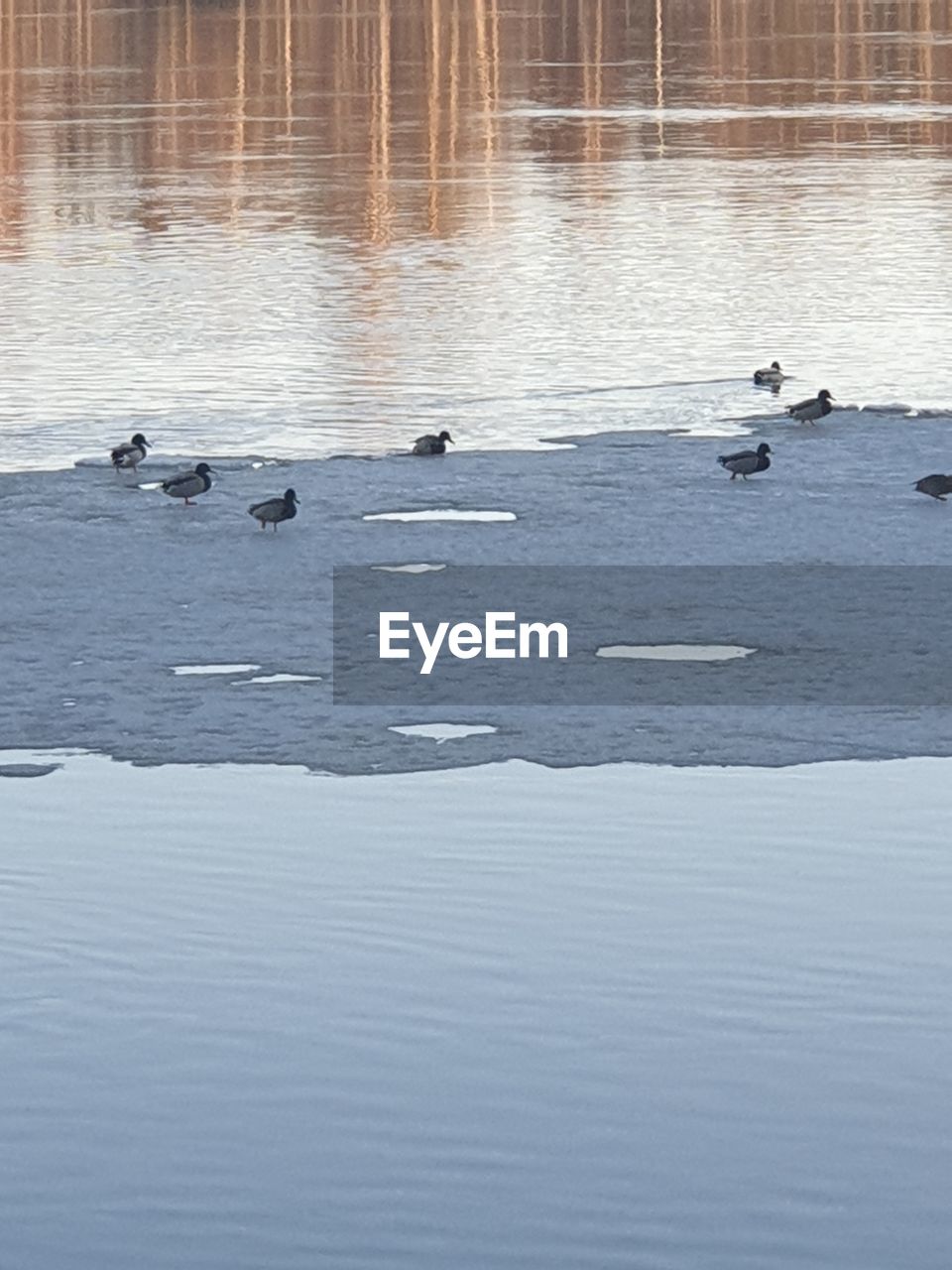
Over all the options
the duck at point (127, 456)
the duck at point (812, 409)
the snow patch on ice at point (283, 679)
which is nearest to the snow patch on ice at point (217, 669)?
the snow patch on ice at point (283, 679)

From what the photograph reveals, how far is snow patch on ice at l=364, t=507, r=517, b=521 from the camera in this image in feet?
52.5

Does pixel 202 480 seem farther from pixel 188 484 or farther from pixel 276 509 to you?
→ pixel 276 509

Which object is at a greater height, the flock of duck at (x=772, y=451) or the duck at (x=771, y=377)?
the duck at (x=771, y=377)

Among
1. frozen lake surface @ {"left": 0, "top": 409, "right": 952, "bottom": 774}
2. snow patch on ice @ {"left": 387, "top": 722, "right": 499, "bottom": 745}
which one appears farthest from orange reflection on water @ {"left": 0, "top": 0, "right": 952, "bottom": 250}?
snow patch on ice @ {"left": 387, "top": 722, "right": 499, "bottom": 745}

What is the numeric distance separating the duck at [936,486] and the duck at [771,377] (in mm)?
4200

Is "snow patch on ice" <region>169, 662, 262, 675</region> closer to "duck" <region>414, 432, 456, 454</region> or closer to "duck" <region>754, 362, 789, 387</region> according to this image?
"duck" <region>414, 432, 456, 454</region>

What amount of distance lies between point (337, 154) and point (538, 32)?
43.2 meters

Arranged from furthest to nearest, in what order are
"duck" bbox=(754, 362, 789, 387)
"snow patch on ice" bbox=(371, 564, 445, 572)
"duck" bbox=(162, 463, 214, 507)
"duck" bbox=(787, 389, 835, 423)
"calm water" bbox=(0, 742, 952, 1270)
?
"duck" bbox=(754, 362, 789, 387)
"duck" bbox=(787, 389, 835, 423)
"duck" bbox=(162, 463, 214, 507)
"snow patch on ice" bbox=(371, 564, 445, 572)
"calm water" bbox=(0, 742, 952, 1270)

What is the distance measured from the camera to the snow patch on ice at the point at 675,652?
12.9m

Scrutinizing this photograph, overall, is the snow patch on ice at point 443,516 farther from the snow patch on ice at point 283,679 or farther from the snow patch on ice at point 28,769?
the snow patch on ice at point 28,769

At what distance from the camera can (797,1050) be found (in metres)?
8.47

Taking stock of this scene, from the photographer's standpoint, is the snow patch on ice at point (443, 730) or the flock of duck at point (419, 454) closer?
the snow patch on ice at point (443, 730)

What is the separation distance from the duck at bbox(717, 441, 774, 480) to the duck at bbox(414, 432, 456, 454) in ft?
5.89

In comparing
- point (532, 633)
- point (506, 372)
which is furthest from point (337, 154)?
point (532, 633)
